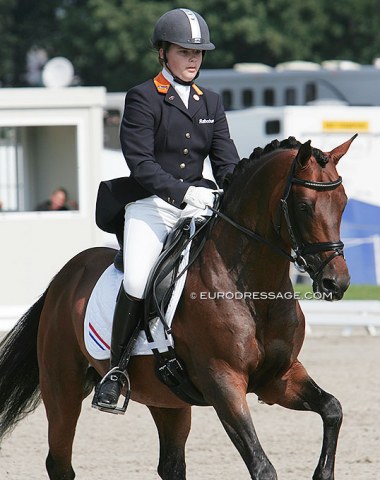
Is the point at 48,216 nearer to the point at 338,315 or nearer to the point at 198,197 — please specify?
the point at 338,315

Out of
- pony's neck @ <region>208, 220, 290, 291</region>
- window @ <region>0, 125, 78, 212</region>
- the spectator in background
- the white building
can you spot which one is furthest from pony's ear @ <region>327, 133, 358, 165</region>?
window @ <region>0, 125, 78, 212</region>

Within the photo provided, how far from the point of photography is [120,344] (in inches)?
214

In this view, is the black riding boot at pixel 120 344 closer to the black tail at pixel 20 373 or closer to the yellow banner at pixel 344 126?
the black tail at pixel 20 373

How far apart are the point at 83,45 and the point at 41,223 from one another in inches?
829

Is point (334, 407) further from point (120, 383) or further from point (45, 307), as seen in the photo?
point (45, 307)

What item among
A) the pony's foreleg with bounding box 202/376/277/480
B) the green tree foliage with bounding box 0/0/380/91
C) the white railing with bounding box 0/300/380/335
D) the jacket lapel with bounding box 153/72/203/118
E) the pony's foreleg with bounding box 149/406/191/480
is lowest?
the white railing with bounding box 0/300/380/335

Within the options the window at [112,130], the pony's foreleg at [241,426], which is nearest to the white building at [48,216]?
the window at [112,130]

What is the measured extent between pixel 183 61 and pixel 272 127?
38.1 feet

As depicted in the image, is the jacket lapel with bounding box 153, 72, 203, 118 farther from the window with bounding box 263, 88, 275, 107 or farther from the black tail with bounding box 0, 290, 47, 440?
the window with bounding box 263, 88, 275, 107

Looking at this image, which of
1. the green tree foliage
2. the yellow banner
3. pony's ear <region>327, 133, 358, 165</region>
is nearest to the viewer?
pony's ear <region>327, 133, 358, 165</region>

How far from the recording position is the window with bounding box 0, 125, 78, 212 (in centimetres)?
1524

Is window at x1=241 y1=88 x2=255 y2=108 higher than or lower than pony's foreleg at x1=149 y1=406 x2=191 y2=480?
higher

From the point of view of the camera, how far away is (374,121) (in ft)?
54.5

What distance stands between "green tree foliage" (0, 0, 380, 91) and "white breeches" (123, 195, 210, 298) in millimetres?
26783
